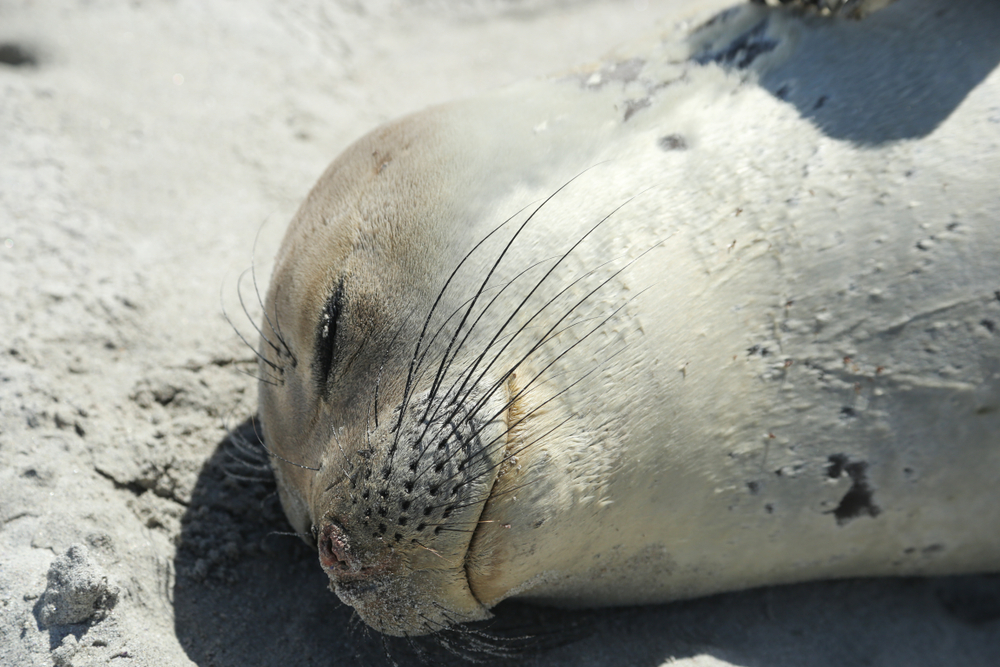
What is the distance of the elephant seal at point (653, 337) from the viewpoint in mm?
2008

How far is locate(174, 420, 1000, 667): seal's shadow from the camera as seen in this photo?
92.1 inches

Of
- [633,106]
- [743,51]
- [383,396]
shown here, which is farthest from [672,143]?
[383,396]

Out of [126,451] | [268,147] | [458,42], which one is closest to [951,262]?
[126,451]

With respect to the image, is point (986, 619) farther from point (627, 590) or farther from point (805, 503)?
point (627, 590)

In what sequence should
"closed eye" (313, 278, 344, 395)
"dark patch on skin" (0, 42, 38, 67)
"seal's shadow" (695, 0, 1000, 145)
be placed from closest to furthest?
"closed eye" (313, 278, 344, 395)
"seal's shadow" (695, 0, 1000, 145)
"dark patch on skin" (0, 42, 38, 67)

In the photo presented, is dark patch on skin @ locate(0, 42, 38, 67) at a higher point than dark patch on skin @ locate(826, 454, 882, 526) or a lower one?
higher

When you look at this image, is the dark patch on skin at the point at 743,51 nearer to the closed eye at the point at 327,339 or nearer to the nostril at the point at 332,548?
the closed eye at the point at 327,339

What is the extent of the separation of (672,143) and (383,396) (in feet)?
3.41

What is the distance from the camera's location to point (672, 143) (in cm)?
232

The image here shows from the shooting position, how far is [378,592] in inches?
79.9

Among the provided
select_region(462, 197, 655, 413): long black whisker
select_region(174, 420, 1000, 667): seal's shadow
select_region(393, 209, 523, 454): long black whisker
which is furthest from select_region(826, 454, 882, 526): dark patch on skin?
select_region(393, 209, 523, 454): long black whisker

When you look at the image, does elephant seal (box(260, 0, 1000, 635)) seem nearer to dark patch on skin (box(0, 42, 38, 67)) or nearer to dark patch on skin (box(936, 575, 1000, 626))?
dark patch on skin (box(936, 575, 1000, 626))

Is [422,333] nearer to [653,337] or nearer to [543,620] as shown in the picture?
[653,337]

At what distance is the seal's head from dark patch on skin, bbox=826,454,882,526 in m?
0.91
